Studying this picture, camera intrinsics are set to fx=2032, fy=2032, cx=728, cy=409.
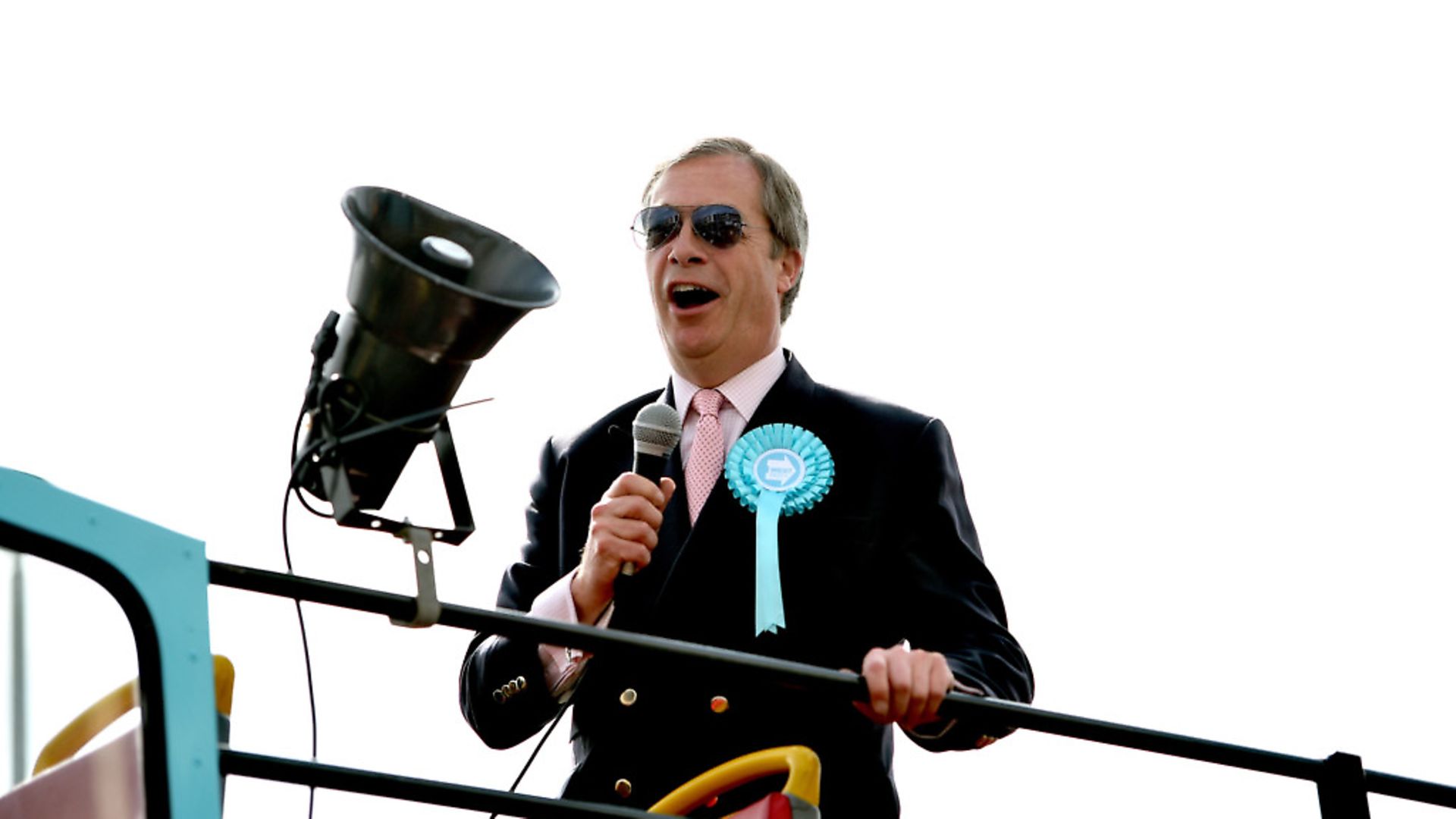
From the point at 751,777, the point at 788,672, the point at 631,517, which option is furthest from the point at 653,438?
the point at 788,672

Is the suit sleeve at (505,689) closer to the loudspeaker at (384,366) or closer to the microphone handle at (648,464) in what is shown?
the microphone handle at (648,464)

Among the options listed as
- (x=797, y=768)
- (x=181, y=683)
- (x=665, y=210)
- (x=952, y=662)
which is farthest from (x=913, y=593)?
(x=181, y=683)

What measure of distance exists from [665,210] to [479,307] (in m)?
1.50

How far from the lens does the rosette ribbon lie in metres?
3.72

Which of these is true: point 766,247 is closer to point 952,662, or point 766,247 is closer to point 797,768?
point 952,662

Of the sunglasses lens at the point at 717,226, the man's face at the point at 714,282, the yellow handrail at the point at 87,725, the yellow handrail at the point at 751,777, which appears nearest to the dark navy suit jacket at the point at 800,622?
the man's face at the point at 714,282

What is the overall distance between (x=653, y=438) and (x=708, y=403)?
577 mm

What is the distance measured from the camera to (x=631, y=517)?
3340 mm

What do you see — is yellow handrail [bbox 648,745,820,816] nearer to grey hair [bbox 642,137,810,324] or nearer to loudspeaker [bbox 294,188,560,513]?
loudspeaker [bbox 294,188,560,513]

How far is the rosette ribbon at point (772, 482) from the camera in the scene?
372 cm

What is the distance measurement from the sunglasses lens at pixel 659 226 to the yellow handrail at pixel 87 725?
69.5 inches

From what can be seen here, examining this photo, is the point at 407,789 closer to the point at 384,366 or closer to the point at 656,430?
the point at 384,366

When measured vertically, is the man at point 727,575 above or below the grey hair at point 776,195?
below

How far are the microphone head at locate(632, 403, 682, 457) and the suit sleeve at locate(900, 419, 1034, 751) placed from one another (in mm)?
509
